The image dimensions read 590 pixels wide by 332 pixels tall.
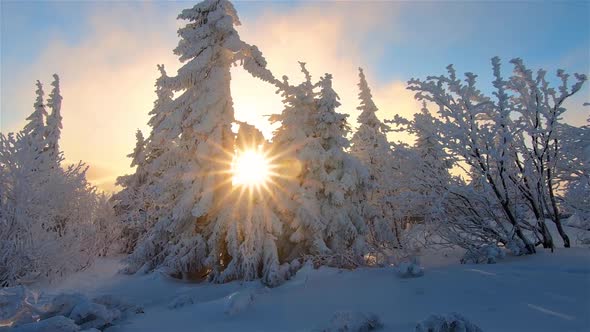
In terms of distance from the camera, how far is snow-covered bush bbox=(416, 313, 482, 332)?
4230 millimetres

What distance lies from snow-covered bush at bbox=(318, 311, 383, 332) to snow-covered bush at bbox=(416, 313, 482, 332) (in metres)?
0.75

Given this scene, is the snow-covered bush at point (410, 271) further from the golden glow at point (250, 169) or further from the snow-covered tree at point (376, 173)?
the golden glow at point (250, 169)

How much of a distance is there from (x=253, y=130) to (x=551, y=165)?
9.43 m

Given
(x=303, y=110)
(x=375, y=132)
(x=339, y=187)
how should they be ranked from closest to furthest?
(x=339, y=187) → (x=303, y=110) → (x=375, y=132)

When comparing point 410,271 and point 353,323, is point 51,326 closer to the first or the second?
point 353,323

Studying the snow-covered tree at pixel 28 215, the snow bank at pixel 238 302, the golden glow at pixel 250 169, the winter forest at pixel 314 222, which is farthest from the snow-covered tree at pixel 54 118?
the snow bank at pixel 238 302

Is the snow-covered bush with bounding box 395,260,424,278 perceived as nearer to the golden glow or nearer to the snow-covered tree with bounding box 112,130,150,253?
Result: the golden glow

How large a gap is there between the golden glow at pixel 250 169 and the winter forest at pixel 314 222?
6cm

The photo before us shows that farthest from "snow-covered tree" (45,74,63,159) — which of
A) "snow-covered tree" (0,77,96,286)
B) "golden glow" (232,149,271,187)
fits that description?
"golden glow" (232,149,271,187)

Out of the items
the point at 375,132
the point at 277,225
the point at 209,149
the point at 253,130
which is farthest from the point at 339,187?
the point at 375,132

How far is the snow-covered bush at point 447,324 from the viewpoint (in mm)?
4230

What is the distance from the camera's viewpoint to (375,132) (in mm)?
24156

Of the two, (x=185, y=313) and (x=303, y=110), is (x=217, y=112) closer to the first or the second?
(x=303, y=110)

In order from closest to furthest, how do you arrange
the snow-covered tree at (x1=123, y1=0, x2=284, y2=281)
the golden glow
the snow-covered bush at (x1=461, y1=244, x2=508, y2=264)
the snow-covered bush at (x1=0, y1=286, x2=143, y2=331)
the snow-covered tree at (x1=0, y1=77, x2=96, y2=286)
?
the snow-covered bush at (x1=0, y1=286, x2=143, y2=331)
the snow-covered bush at (x1=461, y1=244, x2=508, y2=264)
the snow-covered tree at (x1=0, y1=77, x2=96, y2=286)
the snow-covered tree at (x1=123, y1=0, x2=284, y2=281)
the golden glow
